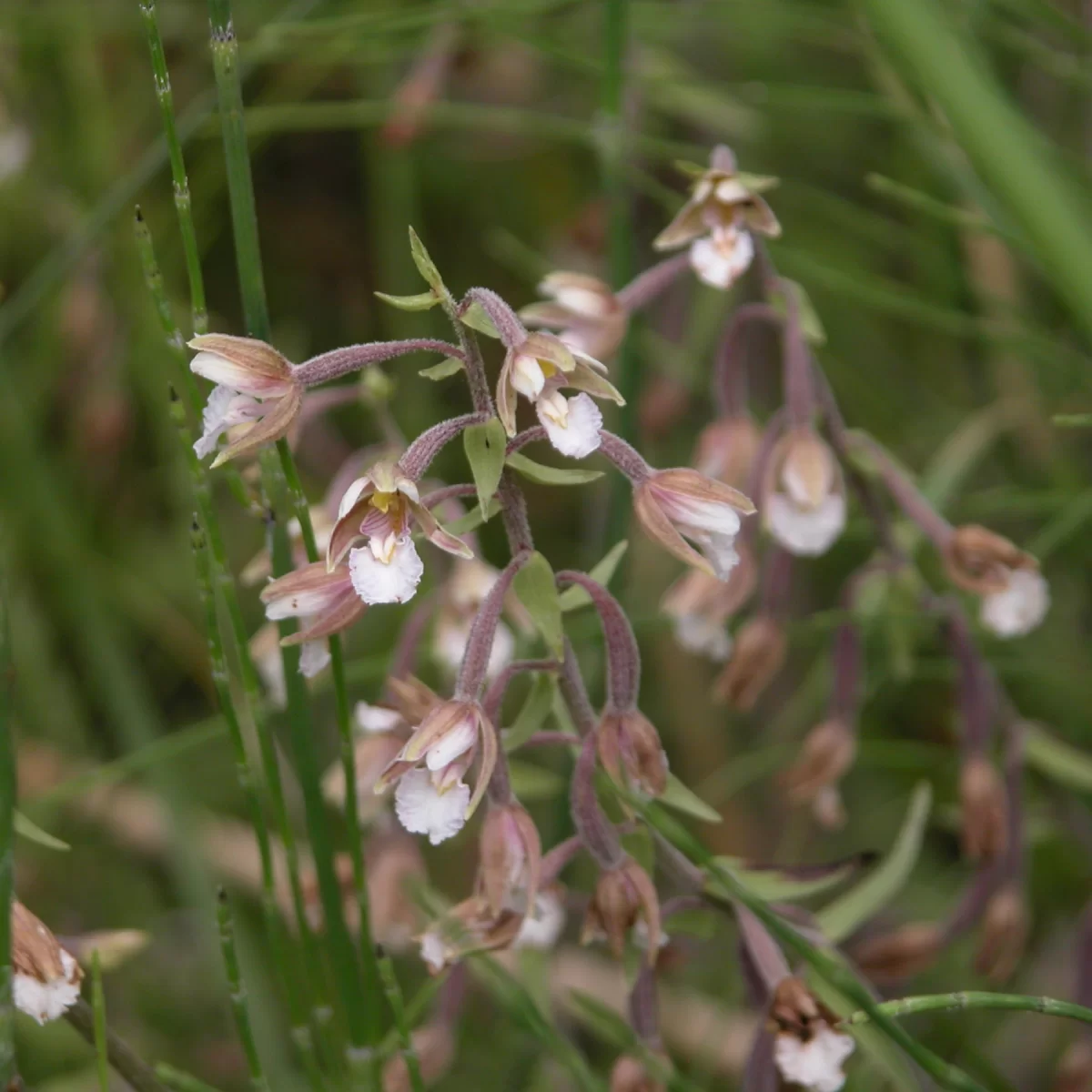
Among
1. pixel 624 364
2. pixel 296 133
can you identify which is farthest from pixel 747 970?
pixel 296 133

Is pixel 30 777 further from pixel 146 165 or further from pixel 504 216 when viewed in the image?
pixel 504 216

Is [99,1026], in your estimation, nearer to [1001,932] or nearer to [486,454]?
[486,454]

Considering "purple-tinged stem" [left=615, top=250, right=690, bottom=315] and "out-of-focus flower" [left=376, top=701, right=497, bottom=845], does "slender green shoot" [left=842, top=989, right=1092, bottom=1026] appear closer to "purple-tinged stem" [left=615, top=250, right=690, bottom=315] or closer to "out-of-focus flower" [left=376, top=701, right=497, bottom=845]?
"out-of-focus flower" [left=376, top=701, right=497, bottom=845]

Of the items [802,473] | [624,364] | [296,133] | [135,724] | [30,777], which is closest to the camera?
[802,473]

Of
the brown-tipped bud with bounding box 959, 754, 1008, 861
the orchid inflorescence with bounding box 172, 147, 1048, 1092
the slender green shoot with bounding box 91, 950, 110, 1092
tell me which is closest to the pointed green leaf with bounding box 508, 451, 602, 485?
the orchid inflorescence with bounding box 172, 147, 1048, 1092

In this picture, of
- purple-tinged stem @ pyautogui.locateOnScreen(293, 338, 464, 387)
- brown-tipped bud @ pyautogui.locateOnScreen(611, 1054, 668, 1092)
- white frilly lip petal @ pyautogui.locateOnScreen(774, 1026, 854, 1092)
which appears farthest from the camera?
brown-tipped bud @ pyautogui.locateOnScreen(611, 1054, 668, 1092)

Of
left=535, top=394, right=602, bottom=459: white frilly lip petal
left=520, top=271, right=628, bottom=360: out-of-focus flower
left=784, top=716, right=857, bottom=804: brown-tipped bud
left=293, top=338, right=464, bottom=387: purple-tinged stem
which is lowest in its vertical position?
left=784, top=716, right=857, bottom=804: brown-tipped bud

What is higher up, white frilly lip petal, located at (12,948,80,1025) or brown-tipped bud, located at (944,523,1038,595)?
white frilly lip petal, located at (12,948,80,1025)
